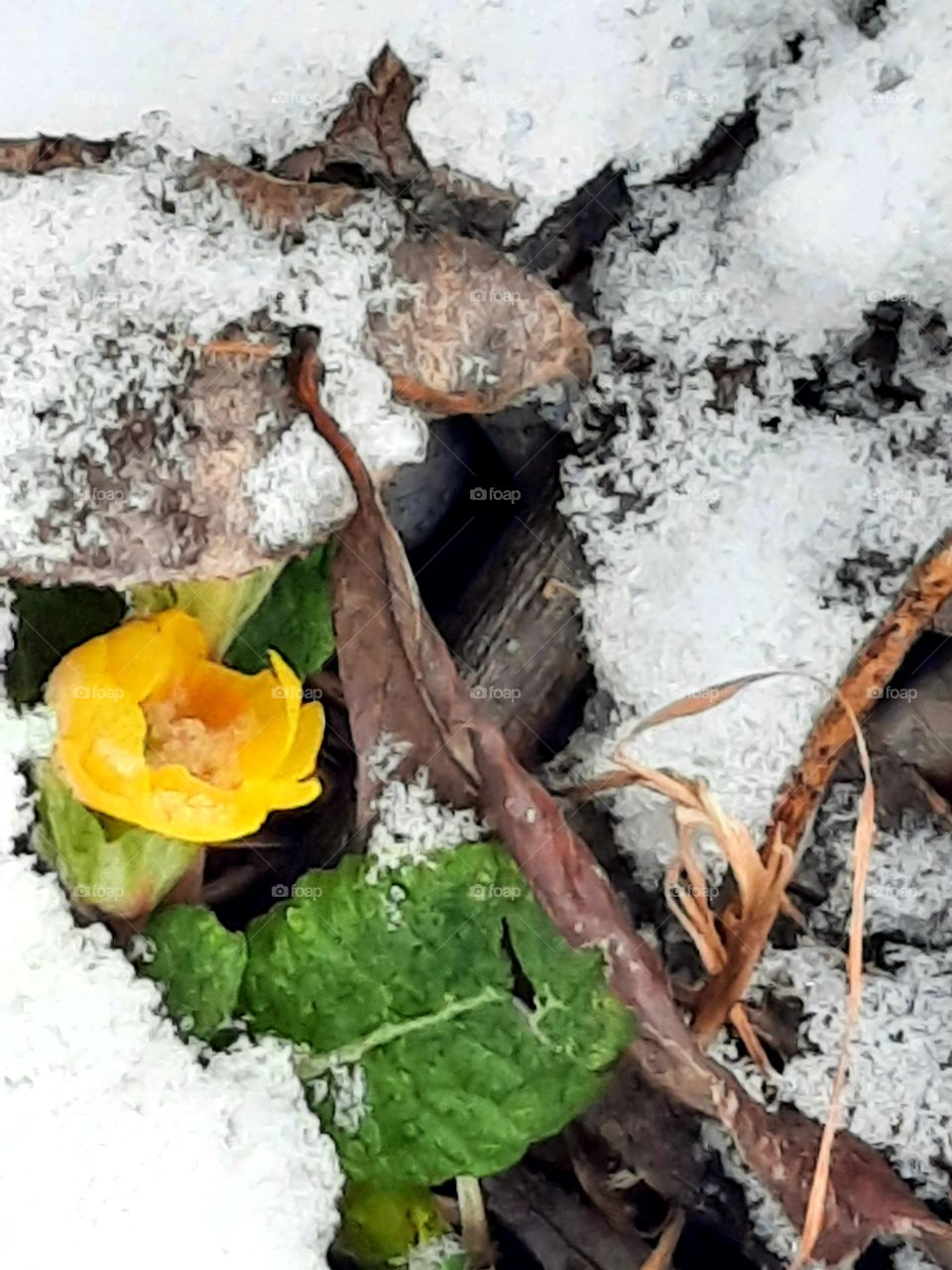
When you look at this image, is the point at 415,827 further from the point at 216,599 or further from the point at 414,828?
the point at 216,599

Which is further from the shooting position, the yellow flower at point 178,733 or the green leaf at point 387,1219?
the green leaf at point 387,1219

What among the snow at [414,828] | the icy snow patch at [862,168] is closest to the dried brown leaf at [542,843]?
the snow at [414,828]

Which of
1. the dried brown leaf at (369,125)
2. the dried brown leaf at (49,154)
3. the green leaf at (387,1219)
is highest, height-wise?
the dried brown leaf at (369,125)

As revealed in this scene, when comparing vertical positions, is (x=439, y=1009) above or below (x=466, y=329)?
below

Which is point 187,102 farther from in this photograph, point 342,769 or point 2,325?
point 342,769

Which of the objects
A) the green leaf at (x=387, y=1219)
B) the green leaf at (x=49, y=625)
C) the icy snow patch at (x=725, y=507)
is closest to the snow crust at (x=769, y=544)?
the icy snow patch at (x=725, y=507)

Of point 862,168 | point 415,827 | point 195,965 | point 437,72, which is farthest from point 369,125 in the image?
point 195,965

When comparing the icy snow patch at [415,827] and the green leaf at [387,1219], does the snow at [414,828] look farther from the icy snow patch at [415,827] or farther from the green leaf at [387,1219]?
the green leaf at [387,1219]

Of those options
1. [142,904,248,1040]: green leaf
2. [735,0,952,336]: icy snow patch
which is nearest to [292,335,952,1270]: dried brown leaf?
[142,904,248,1040]: green leaf

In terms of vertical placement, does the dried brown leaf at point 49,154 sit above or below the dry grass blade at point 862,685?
above
